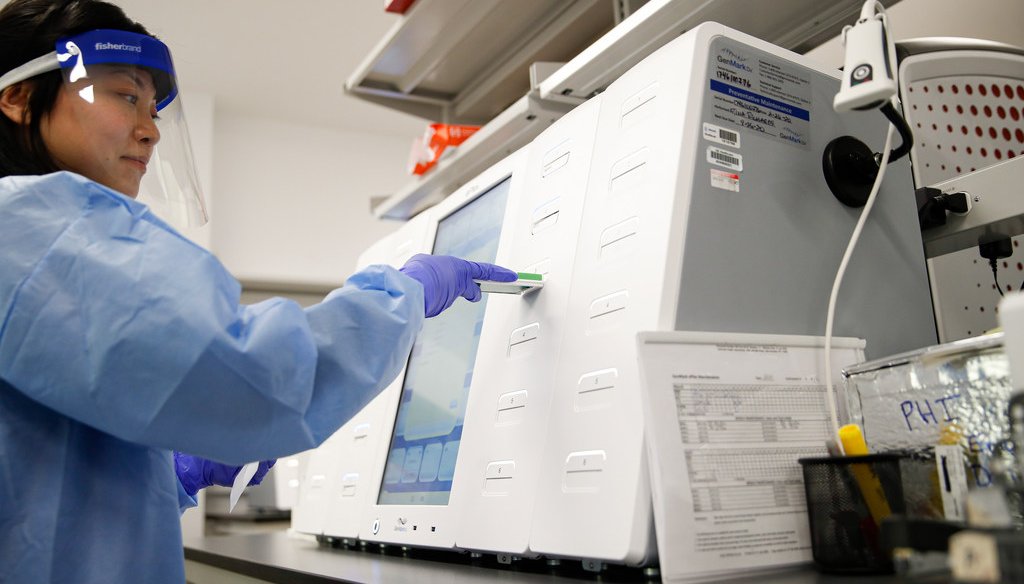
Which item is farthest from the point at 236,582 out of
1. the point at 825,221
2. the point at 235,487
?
the point at 825,221

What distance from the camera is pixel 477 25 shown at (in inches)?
83.6

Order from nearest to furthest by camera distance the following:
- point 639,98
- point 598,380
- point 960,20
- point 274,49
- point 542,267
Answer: point 598,380, point 639,98, point 542,267, point 960,20, point 274,49

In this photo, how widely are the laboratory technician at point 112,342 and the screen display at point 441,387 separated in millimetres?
284

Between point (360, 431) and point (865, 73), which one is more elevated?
point (865, 73)

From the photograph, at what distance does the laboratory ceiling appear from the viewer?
12.4 ft

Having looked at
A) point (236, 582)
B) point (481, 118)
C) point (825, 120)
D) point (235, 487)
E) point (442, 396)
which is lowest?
point (236, 582)

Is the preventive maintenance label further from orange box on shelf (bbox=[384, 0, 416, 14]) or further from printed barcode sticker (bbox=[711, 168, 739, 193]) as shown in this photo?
orange box on shelf (bbox=[384, 0, 416, 14])

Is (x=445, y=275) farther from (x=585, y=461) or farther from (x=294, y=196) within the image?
(x=294, y=196)

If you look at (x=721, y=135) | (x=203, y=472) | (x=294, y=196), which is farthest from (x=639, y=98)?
(x=294, y=196)

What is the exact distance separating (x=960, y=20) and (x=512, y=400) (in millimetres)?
1491

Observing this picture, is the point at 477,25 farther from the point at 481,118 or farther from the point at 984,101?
the point at 984,101

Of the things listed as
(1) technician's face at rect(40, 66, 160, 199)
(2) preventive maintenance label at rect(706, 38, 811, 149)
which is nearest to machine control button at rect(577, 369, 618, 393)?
(2) preventive maintenance label at rect(706, 38, 811, 149)

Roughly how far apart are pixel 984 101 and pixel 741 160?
2.41 ft

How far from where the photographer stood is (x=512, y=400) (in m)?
1.14
